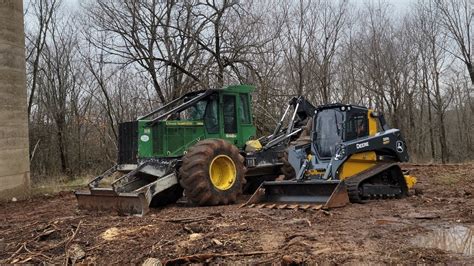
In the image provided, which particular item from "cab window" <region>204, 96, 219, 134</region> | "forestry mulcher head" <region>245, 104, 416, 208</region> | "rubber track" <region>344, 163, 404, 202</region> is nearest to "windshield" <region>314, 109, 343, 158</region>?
"forestry mulcher head" <region>245, 104, 416, 208</region>

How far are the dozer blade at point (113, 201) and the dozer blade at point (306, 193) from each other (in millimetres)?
2121

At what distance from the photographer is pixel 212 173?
10812 mm

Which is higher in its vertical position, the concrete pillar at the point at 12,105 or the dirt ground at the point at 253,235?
the concrete pillar at the point at 12,105

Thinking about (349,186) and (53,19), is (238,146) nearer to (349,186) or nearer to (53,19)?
(349,186)

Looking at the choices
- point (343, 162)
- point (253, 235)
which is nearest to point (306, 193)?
point (343, 162)

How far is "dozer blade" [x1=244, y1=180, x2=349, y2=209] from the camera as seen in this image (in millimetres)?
9273

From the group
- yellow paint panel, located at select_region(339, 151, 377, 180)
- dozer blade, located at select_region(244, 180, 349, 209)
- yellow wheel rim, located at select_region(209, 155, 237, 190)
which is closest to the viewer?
dozer blade, located at select_region(244, 180, 349, 209)

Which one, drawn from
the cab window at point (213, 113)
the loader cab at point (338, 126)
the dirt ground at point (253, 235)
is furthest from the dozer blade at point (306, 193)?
the cab window at point (213, 113)

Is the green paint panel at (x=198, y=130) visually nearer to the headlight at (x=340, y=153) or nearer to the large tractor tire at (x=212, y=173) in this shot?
the large tractor tire at (x=212, y=173)

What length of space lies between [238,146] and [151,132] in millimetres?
2352

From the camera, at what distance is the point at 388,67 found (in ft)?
100

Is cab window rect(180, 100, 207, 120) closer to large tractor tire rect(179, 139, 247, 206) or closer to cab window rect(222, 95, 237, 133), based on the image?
cab window rect(222, 95, 237, 133)

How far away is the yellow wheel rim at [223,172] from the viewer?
10.8 m

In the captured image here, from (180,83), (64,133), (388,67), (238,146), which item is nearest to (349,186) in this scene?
(238,146)
